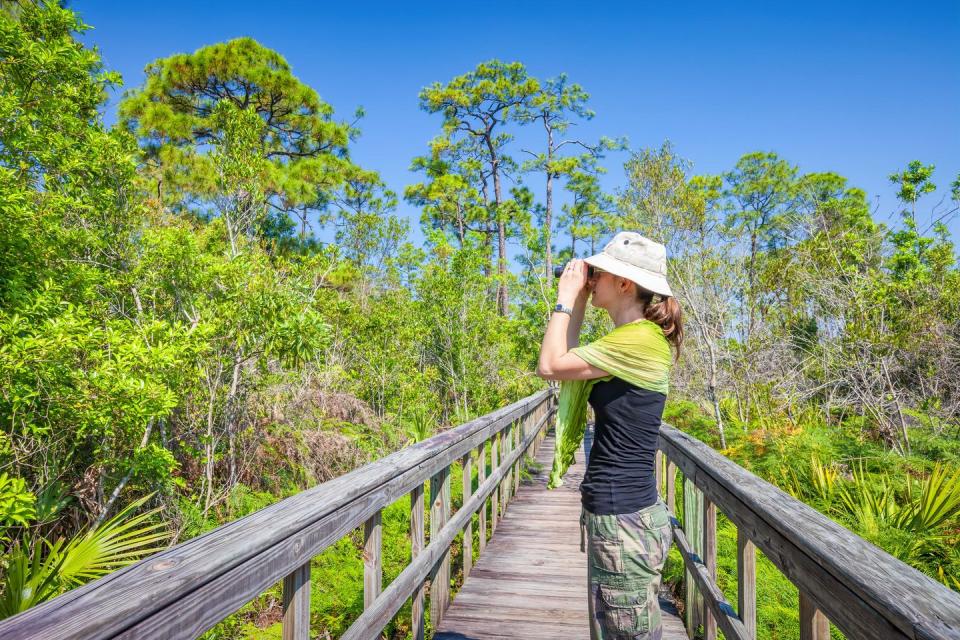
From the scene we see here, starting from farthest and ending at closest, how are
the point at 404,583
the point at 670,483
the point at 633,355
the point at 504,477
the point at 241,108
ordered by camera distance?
the point at 241,108 → the point at 504,477 → the point at 670,483 → the point at 404,583 → the point at 633,355

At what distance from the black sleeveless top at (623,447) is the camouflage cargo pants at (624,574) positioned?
0.15ft

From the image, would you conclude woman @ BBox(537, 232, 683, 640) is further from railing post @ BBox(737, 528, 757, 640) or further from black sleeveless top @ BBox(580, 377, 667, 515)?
railing post @ BBox(737, 528, 757, 640)

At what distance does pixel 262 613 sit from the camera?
491cm

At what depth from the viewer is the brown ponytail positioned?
1.88 meters

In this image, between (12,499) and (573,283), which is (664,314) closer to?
(573,283)

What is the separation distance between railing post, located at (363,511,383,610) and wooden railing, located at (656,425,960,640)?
1375 millimetres

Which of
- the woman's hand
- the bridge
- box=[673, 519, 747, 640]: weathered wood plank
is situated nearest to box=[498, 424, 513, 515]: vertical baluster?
the bridge

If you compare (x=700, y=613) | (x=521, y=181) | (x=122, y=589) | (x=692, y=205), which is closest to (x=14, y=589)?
(x=122, y=589)

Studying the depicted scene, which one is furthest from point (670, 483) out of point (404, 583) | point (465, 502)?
point (404, 583)

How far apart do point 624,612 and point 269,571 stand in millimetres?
1130

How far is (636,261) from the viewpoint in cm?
188

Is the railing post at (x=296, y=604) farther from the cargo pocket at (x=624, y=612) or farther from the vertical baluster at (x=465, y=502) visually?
the vertical baluster at (x=465, y=502)

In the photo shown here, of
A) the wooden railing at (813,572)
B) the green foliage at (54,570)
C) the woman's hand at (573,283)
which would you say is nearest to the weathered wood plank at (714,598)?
the wooden railing at (813,572)

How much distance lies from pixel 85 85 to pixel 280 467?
5.14m
